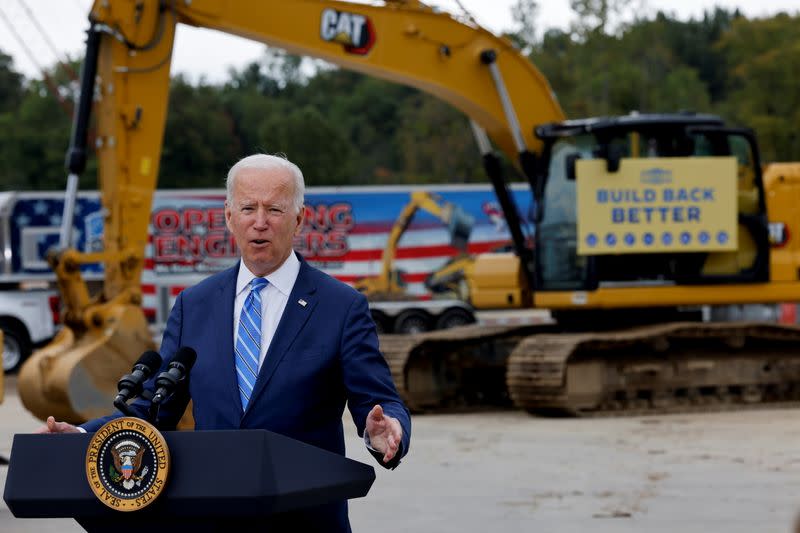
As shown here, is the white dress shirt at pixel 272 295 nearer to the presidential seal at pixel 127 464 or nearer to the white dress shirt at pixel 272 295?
the white dress shirt at pixel 272 295

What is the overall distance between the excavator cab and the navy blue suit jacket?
40.2 ft

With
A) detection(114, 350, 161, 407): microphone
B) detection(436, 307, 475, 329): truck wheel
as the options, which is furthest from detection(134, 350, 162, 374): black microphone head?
detection(436, 307, 475, 329): truck wheel

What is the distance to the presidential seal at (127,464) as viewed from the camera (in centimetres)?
350

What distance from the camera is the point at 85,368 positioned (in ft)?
47.1

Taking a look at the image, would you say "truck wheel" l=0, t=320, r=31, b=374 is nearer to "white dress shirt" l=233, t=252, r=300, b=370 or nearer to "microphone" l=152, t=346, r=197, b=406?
"white dress shirt" l=233, t=252, r=300, b=370

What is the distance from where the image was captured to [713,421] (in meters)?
15.5

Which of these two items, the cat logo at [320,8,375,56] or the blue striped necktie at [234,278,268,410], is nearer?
the blue striped necktie at [234,278,268,410]

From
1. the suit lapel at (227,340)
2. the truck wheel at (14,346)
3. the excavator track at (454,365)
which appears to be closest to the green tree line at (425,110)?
the truck wheel at (14,346)

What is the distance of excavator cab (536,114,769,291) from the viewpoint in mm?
16266

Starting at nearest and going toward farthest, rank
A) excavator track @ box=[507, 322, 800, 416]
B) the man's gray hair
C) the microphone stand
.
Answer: the microphone stand
the man's gray hair
excavator track @ box=[507, 322, 800, 416]

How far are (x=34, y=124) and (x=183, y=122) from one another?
34.3 feet

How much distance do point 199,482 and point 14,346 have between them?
80.1 ft

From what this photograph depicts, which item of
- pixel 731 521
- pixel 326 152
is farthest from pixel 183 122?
pixel 731 521

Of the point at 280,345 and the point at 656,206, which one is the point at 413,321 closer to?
the point at 656,206
